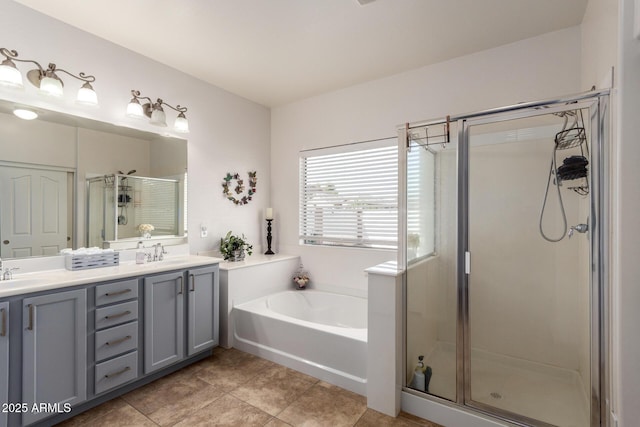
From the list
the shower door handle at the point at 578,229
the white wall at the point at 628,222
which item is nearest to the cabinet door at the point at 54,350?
the white wall at the point at 628,222

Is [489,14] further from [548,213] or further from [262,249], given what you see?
[262,249]

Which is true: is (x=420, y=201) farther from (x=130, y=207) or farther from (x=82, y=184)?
(x=82, y=184)

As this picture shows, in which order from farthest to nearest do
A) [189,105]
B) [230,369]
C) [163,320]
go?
[189,105]
[230,369]
[163,320]

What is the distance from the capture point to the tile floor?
1.92 meters

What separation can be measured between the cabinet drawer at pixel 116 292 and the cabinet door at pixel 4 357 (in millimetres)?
435

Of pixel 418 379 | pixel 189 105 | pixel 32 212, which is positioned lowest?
pixel 418 379

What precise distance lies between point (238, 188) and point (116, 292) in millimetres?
1836

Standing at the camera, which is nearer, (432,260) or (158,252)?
(432,260)

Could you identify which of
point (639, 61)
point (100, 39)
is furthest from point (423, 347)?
point (100, 39)

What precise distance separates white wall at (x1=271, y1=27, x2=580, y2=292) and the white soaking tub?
28 cm

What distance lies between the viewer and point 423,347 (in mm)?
2217

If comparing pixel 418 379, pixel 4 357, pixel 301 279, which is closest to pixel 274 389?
pixel 418 379

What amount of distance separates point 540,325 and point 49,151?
149 inches

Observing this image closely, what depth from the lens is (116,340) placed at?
210 centimetres
